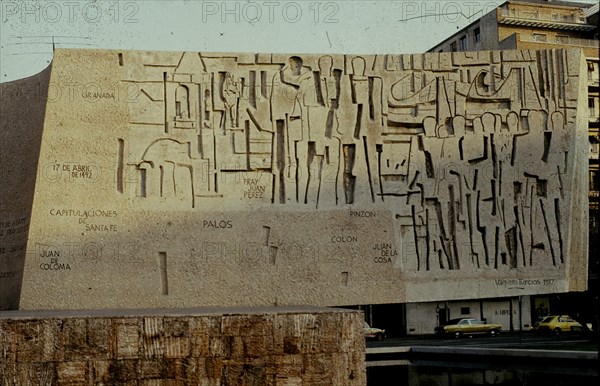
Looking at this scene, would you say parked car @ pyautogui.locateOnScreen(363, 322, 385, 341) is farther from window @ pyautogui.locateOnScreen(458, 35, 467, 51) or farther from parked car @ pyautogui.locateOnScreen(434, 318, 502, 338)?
window @ pyautogui.locateOnScreen(458, 35, 467, 51)

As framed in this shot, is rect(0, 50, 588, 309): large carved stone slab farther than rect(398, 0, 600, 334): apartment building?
No

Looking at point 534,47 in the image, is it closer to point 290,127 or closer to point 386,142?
point 386,142

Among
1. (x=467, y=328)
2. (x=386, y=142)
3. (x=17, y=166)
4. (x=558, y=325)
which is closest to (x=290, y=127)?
(x=386, y=142)

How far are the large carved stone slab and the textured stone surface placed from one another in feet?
19.5

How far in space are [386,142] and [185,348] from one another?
7755 mm

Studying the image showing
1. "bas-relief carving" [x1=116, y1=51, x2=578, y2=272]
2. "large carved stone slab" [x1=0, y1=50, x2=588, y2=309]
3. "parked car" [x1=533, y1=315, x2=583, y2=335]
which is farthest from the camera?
"parked car" [x1=533, y1=315, x2=583, y2=335]

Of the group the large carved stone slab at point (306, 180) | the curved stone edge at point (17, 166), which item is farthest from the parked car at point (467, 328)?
the curved stone edge at point (17, 166)

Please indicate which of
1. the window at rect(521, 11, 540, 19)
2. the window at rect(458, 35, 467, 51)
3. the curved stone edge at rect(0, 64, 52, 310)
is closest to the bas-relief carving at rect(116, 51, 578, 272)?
the curved stone edge at rect(0, 64, 52, 310)

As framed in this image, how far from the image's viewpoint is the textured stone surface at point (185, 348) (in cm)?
717

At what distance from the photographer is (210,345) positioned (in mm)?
7500

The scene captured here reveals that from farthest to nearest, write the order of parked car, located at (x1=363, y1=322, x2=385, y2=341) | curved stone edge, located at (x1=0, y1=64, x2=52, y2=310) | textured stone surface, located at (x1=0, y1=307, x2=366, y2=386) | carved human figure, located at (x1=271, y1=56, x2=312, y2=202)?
parked car, located at (x1=363, y1=322, x2=385, y2=341) → carved human figure, located at (x1=271, y1=56, x2=312, y2=202) → curved stone edge, located at (x1=0, y1=64, x2=52, y2=310) → textured stone surface, located at (x1=0, y1=307, x2=366, y2=386)

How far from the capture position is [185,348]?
7.46 m

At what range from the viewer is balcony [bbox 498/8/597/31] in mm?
27516

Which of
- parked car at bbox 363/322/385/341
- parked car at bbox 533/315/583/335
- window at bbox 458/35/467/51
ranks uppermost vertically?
window at bbox 458/35/467/51
